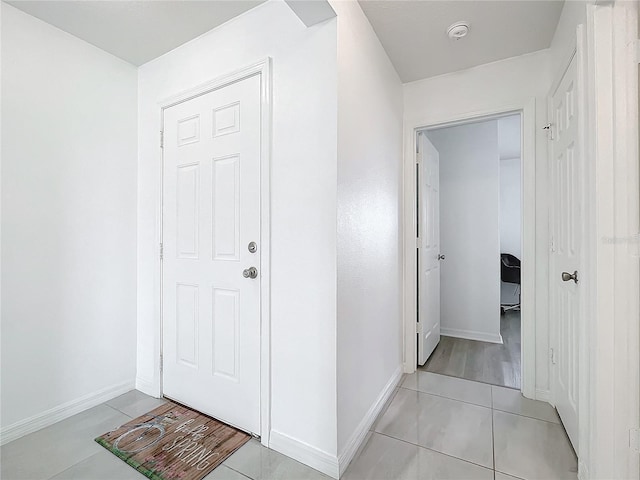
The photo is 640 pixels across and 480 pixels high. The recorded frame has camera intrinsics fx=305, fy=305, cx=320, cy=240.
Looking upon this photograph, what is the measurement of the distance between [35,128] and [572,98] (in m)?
3.01

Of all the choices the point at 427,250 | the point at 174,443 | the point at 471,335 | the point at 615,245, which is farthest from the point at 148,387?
the point at 471,335

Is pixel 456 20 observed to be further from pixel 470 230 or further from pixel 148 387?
pixel 148 387

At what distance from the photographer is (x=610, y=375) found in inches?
46.9

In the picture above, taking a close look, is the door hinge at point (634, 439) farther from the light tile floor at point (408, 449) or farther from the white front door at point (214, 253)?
the white front door at point (214, 253)

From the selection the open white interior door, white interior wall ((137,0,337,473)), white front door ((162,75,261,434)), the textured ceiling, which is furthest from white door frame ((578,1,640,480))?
white front door ((162,75,261,434))

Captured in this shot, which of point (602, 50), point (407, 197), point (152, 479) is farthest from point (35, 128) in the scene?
point (602, 50)

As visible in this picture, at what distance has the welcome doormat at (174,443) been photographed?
146 cm

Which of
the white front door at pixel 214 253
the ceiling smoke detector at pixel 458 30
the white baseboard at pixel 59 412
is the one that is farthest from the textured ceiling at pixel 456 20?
the white baseboard at pixel 59 412

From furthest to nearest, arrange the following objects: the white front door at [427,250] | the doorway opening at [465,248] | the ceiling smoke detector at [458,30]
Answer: the doorway opening at [465,248] → the white front door at [427,250] → the ceiling smoke detector at [458,30]

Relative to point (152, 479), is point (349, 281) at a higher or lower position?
higher

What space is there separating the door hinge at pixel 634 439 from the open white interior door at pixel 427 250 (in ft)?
4.83

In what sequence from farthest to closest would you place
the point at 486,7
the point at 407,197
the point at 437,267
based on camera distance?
the point at 437,267 < the point at 407,197 < the point at 486,7

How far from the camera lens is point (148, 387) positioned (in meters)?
2.21

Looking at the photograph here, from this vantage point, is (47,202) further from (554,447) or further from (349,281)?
(554,447)
